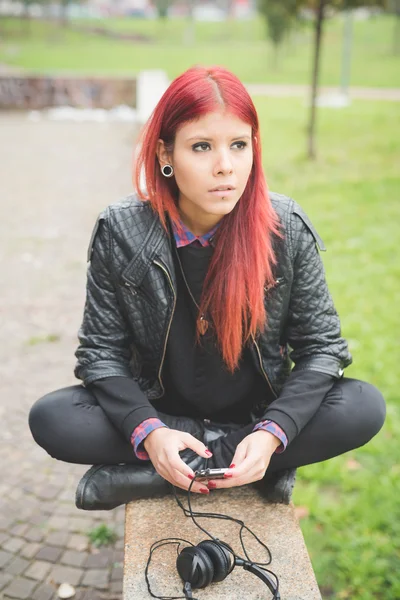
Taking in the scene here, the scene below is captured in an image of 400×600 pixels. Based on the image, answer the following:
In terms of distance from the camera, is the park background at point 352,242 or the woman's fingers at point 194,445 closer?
the woman's fingers at point 194,445

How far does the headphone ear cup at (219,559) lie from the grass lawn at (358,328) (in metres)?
0.95

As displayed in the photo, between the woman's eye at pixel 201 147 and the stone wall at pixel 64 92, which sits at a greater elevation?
the woman's eye at pixel 201 147

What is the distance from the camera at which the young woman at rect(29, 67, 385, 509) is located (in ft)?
7.02

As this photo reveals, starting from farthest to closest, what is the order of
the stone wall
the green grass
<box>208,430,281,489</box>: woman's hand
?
the green grass
the stone wall
<box>208,430,281,489</box>: woman's hand

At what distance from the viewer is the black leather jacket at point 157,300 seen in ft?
7.61

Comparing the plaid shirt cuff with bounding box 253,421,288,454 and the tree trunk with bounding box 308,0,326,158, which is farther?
the tree trunk with bounding box 308,0,326,158

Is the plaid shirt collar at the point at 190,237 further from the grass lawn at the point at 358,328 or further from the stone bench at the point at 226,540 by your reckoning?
the grass lawn at the point at 358,328

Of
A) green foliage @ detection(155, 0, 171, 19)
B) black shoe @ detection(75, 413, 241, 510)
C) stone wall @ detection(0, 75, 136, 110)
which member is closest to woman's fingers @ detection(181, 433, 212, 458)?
black shoe @ detection(75, 413, 241, 510)

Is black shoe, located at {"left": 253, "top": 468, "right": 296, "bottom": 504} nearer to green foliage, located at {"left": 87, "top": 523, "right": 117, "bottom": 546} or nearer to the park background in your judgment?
the park background

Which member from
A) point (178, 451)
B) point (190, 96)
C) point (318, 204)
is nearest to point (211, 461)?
point (178, 451)

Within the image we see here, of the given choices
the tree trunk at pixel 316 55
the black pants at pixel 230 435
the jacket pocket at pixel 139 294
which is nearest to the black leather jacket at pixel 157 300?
the jacket pocket at pixel 139 294

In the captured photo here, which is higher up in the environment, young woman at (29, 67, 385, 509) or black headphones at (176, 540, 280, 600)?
young woman at (29, 67, 385, 509)

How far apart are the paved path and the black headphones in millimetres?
940

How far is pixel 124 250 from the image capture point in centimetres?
236
